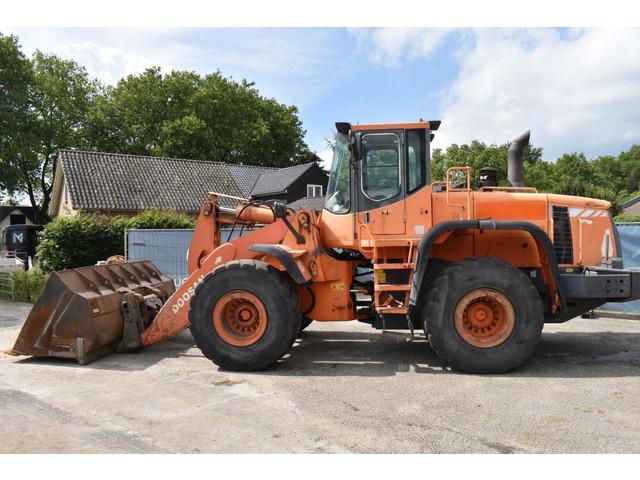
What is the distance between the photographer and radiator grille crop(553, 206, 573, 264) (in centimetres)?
685

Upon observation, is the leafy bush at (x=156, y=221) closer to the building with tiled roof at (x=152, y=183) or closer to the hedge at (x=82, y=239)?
the hedge at (x=82, y=239)

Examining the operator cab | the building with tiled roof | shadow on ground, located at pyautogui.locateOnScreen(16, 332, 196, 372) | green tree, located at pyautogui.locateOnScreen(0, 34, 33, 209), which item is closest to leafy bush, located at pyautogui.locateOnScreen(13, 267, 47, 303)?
shadow on ground, located at pyautogui.locateOnScreen(16, 332, 196, 372)

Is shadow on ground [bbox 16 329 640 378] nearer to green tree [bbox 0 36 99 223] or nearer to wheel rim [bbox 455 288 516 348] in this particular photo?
wheel rim [bbox 455 288 516 348]

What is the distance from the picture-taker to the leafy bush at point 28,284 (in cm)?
1387

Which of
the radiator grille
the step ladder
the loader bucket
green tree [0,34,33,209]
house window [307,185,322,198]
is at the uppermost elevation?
green tree [0,34,33,209]

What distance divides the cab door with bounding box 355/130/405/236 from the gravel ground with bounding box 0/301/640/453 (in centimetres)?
184

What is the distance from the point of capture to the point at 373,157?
22.9ft

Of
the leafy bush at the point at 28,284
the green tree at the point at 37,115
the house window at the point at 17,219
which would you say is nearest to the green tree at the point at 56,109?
the green tree at the point at 37,115

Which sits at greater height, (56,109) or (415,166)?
(56,109)

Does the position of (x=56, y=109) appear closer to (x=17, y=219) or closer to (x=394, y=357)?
(x=17, y=219)

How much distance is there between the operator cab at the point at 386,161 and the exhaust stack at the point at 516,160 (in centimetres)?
152

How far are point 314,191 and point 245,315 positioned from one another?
2828 cm

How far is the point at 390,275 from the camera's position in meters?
6.85

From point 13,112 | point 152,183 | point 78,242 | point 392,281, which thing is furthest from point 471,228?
point 13,112
